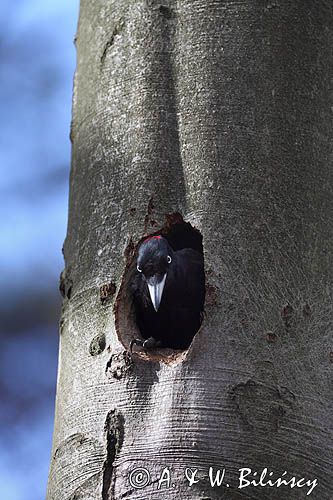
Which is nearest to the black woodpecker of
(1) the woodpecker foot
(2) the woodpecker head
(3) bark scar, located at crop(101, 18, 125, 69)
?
(2) the woodpecker head

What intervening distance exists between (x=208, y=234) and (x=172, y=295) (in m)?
0.85

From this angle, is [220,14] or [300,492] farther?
[220,14]

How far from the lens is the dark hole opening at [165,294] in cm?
263

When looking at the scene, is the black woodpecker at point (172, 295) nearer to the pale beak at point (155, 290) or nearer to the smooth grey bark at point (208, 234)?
the pale beak at point (155, 290)

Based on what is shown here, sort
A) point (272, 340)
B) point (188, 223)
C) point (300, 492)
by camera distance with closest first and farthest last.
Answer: point (300, 492) < point (272, 340) < point (188, 223)

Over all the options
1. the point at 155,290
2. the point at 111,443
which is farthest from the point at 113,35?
the point at 111,443

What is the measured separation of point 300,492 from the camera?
88.8 inches

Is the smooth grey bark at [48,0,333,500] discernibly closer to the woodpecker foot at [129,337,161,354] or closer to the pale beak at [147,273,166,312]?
the woodpecker foot at [129,337,161,354]

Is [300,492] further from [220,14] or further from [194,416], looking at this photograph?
[220,14]

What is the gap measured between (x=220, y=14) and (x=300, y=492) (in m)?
1.26

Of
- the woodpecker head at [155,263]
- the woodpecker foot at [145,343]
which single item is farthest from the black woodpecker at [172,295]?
→ the woodpecker foot at [145,343]

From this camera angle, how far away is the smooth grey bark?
7.63 ft

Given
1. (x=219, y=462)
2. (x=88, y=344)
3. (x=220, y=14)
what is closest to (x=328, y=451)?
(x=219, y=462)

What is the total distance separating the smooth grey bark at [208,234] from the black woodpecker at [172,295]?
30 cm
